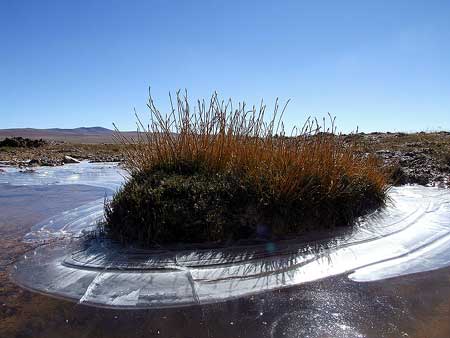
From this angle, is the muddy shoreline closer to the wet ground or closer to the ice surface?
the wet ground

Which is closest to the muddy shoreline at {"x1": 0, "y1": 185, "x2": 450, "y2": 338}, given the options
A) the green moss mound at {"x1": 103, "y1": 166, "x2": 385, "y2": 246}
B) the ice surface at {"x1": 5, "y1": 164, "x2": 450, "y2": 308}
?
the ice surface at {"x1": 5, "y1": 164, "x2": 450, "y2": 308}

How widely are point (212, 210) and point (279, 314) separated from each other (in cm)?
204

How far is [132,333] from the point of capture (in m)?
3.04

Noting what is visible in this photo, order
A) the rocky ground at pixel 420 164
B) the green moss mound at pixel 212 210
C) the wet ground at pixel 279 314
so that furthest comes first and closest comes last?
the rocky ground at pixel 420 164
the green moss mound at pixel 212 210
the wet ground at pixel 279 314

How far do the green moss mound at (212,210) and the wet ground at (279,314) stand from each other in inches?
58.8

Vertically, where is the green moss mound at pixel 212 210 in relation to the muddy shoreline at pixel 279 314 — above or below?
above

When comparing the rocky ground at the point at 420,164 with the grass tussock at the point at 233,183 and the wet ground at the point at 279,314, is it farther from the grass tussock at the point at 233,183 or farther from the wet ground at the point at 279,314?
the wet ground at the point at 279,314

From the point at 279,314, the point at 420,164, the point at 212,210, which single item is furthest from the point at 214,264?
the point at 420,164

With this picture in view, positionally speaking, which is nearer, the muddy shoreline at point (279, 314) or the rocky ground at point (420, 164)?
the muddy shoreline at point (279, 314)

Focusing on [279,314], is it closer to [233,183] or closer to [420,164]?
[233,183]

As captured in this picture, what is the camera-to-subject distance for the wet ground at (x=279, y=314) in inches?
119

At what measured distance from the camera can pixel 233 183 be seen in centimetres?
557

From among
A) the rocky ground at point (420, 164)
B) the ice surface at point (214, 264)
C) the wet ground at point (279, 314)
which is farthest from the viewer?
the rocky ground at point (420, 164)

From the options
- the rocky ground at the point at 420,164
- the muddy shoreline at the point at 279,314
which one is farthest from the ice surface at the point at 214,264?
the rocky ground at the point at 420,164
